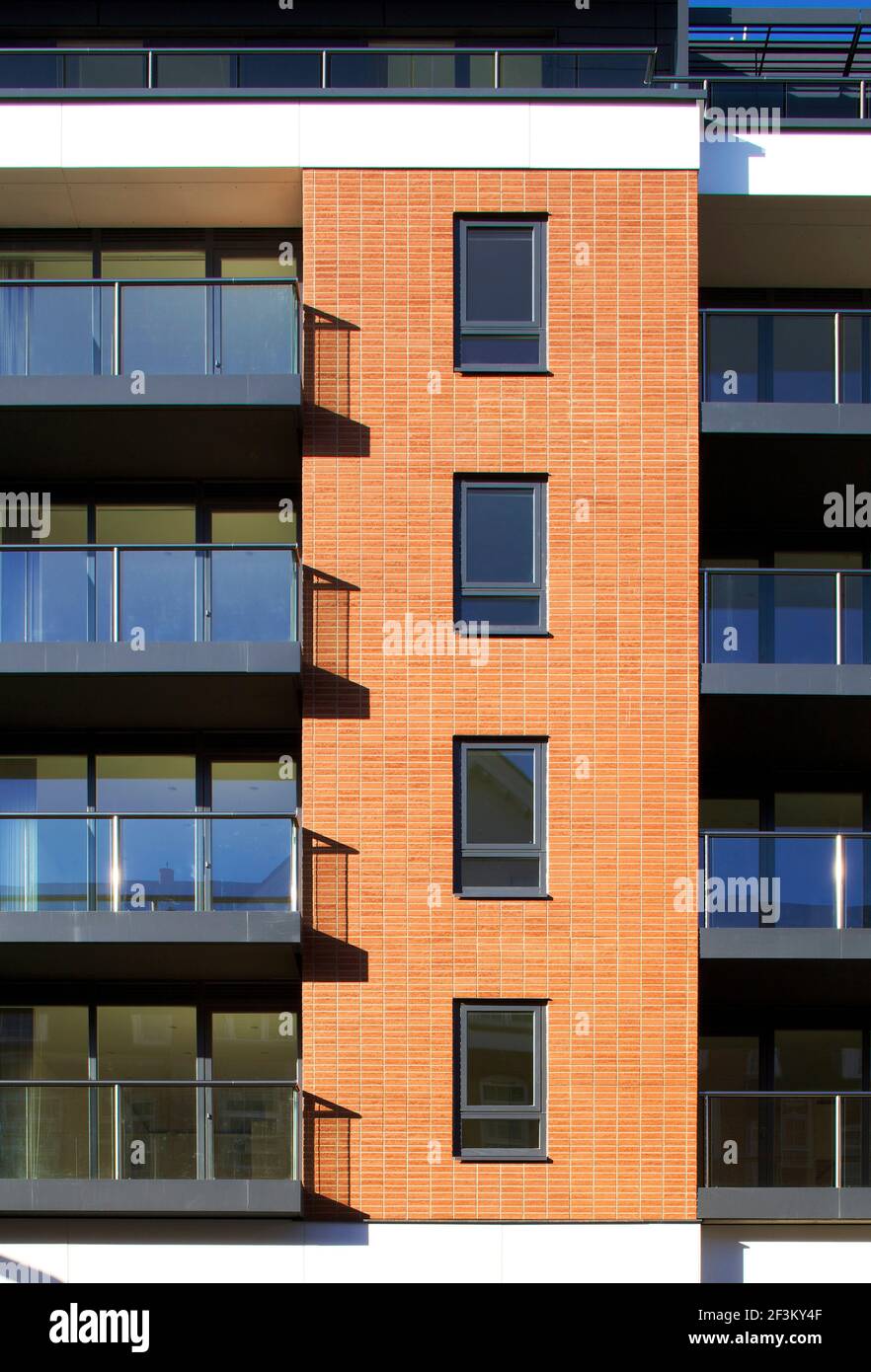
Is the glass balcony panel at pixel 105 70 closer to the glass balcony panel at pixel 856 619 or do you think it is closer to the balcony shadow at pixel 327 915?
the balcony shadow at pixel 327 915

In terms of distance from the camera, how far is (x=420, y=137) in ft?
46.5

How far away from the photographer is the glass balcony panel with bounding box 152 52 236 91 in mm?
16094

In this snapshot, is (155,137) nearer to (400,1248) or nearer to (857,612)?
(857,612)

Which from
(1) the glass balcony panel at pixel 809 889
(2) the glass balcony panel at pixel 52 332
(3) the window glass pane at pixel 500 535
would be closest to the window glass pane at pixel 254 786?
(3) the window glass pane at pixel 500 535

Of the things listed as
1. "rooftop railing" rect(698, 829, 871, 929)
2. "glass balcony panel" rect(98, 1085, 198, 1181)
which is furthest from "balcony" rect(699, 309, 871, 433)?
"glass balcony panel" rect(98, 1085, 198, 1181)

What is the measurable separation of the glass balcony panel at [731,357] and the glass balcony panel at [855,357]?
990 millimetres

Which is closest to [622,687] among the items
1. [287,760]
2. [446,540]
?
[446,540]

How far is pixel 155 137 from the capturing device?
14297 millimetres

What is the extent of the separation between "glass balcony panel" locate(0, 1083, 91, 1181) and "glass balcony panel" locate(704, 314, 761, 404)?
9.73 metres

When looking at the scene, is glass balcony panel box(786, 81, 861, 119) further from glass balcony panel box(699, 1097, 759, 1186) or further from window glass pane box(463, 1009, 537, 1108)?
glass balcony panel box(699, 1097, 759, 1186)

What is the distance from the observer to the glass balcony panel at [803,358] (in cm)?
1475
